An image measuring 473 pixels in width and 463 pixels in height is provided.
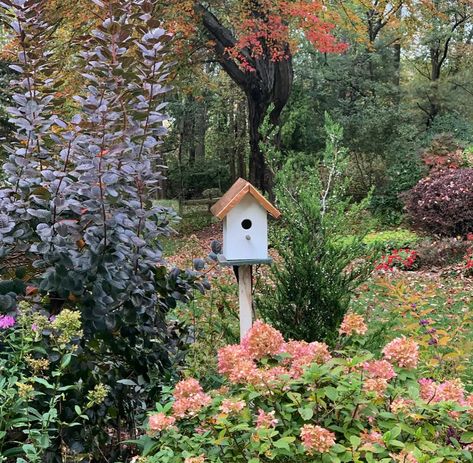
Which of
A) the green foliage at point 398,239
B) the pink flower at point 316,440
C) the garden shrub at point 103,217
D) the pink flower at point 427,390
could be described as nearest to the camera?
the pink flower at point 316,440

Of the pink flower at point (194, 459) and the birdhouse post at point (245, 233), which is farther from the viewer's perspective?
the birdhouse post at point (245, 233)

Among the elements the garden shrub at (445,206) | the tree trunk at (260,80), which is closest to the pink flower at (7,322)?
the garden shrub at (445,206)

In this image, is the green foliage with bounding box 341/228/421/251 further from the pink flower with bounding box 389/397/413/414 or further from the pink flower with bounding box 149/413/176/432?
the pink flower with bounding box 149/413/176/432

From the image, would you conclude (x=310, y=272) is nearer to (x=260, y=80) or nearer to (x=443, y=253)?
(x=443, y=253)

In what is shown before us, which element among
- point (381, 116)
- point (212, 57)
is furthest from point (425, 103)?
point (212, 57)

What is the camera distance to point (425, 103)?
53.9 ft

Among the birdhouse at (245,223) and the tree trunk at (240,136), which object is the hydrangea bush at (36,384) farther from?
the tree trunk at (240,136)

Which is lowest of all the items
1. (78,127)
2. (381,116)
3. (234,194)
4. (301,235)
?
(301,235)

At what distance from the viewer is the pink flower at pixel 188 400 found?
5.18ft

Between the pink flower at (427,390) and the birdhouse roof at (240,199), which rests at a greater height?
the birdhouse roof at (240,199)

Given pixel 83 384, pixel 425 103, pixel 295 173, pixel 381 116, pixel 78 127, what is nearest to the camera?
pixel 83 384

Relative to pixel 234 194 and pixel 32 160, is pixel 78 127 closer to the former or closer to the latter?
pixel 32 160

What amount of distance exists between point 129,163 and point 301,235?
1.45m

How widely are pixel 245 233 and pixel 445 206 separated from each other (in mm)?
6209
